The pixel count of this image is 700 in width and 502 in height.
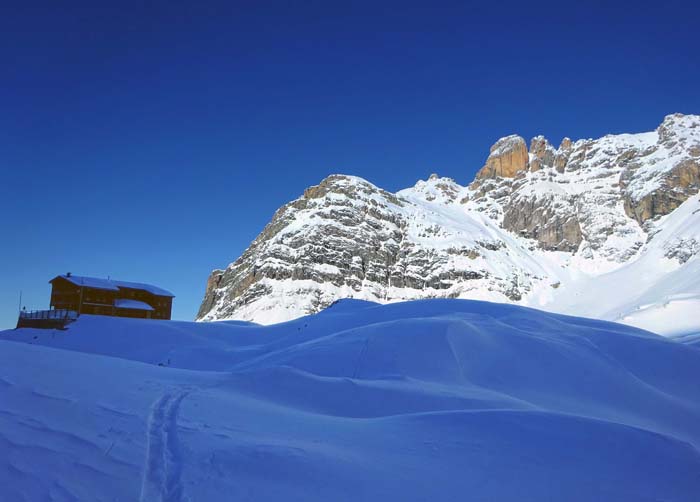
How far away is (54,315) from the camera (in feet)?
112

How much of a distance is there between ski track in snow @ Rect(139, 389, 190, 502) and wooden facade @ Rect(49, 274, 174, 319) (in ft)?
143

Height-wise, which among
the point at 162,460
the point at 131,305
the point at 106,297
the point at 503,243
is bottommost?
the point at 162,460

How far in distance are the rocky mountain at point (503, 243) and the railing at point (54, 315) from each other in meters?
92.5

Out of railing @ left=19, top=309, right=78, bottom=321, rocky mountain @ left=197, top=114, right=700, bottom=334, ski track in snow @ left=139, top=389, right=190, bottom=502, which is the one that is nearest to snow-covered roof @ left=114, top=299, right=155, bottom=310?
railing @ left=19, top=309, right=78, bottom=321

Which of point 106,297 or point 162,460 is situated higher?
point 106,297

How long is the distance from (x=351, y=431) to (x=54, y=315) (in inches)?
1288

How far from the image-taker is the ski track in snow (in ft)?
17.1

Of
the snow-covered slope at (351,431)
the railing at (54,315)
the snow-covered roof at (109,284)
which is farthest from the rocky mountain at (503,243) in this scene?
the snow-covered slope at (351,431)

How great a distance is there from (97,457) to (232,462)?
5.06 ft

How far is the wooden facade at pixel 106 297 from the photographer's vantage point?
157 ft

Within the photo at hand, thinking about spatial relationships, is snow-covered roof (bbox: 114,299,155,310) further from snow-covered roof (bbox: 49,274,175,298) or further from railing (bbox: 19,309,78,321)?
railing (bbox: 19,309,78,321)

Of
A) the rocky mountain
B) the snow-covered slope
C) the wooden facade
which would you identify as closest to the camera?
the snow-covered slope

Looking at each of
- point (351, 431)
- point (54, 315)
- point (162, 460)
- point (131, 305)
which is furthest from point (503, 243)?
point (162, 460)

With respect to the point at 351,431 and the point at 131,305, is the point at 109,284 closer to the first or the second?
the point at 131,305
